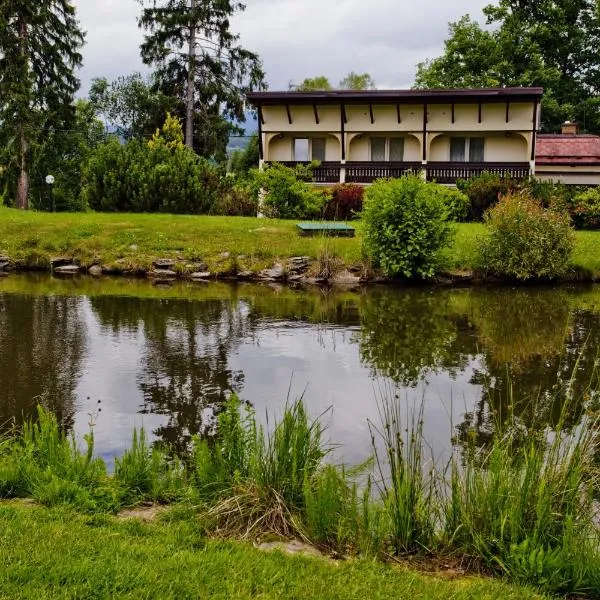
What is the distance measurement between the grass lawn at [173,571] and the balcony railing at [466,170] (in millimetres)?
27721

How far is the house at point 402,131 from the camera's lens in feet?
102

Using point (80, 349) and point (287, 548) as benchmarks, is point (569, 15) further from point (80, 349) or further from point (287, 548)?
point (287, 548)

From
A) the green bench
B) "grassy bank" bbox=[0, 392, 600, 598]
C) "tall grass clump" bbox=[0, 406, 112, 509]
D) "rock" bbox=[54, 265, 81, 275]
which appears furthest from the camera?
the green bench

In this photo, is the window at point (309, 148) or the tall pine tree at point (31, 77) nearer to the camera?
the tall pine tree at point (31, 77)

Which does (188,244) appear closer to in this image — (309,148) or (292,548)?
(309,148)

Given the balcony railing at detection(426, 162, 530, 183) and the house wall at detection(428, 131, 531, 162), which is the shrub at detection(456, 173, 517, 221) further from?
the house wall at detection(428, 131, 531, 162)

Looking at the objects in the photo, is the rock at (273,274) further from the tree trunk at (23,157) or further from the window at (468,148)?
the tree trunk at (23,157)

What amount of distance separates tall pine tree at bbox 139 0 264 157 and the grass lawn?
3669 centimetres

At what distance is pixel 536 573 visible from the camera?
3.74 meters

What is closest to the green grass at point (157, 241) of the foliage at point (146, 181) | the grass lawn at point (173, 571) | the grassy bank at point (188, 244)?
the grassy bank at point (188, 244)

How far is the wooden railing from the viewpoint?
3142 centimetres

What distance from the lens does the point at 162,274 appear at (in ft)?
62.2

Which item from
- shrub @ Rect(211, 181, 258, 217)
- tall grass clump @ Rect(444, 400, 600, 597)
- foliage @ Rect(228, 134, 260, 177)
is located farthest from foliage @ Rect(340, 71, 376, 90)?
tall grass clump @ Rect(444, 400, 600, 597)

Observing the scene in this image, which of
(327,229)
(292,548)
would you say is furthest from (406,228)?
(292,548)
